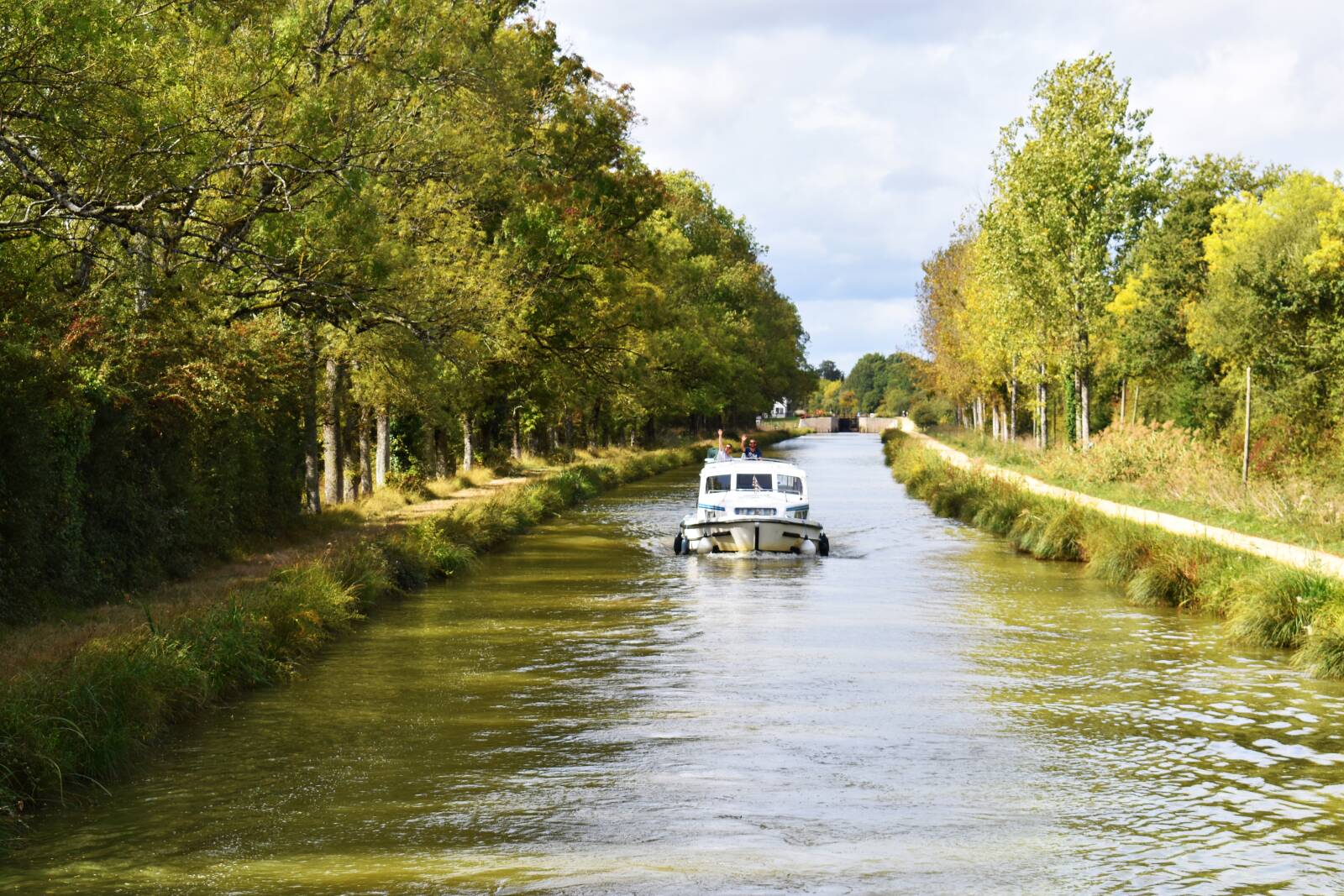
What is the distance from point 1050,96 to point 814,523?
24.2 m

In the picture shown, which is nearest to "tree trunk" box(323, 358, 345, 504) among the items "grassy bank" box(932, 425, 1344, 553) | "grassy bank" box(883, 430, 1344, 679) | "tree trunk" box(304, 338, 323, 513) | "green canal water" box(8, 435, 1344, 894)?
"tree trunk" box(304, 338, 323, 513)

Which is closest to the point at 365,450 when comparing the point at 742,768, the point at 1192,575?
the point at 1192,575

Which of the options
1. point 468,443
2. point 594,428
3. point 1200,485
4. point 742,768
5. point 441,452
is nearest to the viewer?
point 742,768

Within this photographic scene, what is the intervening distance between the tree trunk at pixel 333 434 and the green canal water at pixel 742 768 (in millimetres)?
9689

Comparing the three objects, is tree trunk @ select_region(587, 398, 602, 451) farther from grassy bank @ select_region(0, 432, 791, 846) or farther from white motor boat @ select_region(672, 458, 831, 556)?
grassy bank @ select_region(0, 432, 791, 846)

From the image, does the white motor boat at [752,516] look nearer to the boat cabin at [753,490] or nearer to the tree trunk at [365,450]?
the boat cabin at [753,490]

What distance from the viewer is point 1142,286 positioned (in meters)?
59.7

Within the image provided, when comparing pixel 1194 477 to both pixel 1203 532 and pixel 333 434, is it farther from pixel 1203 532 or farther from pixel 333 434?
pixel 333 434

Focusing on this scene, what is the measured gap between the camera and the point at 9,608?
15703 millimetres

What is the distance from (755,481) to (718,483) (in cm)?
88

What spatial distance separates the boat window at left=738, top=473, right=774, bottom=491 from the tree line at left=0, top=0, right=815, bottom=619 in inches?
269

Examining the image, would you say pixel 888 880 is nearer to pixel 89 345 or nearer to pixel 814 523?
pixel 89 345

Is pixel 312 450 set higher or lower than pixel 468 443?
lower

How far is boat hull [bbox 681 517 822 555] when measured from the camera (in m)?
32.2
